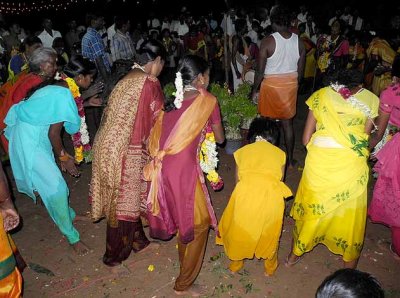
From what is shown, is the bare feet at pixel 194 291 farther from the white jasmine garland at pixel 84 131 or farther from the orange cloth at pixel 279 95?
the orange cloth at pixel 279 95

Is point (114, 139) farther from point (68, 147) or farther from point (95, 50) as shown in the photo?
point (95, 50)

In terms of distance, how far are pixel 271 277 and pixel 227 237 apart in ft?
1.99

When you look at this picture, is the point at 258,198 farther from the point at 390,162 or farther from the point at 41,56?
the point at 41,56

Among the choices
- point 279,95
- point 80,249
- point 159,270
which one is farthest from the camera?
point 279,95

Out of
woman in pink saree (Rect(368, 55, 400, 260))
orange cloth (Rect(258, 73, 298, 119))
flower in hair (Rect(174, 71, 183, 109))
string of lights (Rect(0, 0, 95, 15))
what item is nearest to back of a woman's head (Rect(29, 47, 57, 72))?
flower in hair (Rect(174, 71, 183, 109))

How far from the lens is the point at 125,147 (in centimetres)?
315

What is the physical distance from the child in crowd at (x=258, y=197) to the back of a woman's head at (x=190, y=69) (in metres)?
0.80

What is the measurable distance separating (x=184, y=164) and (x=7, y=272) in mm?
1381

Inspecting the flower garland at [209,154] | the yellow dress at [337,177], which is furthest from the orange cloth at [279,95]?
the flower garland at [209,154]

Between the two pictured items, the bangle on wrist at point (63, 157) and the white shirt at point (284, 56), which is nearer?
the bangle on wrist at point (63, 157)

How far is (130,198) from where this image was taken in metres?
3.27

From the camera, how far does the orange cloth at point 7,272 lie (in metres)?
2.26

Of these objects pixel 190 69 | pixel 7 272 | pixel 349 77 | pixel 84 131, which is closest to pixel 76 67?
pixel 84 131

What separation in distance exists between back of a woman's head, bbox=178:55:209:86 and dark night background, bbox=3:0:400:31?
53.5 feet
